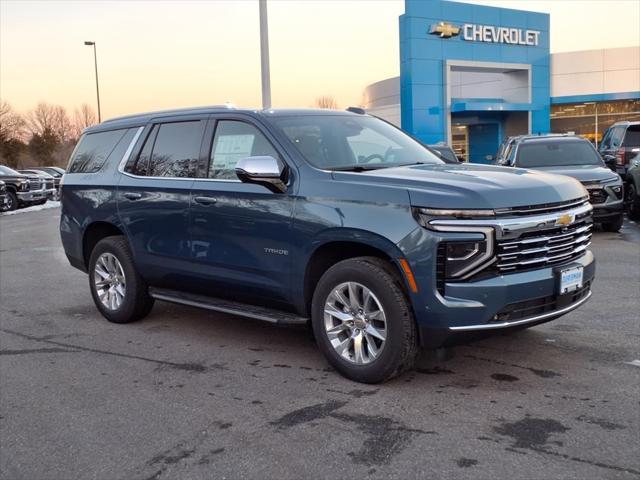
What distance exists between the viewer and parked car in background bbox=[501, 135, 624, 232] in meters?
11.2

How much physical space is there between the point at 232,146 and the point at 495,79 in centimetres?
4202

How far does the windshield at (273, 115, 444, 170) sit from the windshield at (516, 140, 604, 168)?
6990 mm

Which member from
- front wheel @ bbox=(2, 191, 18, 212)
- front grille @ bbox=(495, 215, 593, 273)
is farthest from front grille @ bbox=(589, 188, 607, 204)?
front wheel @ bbox=(2, 191, 18, 212)

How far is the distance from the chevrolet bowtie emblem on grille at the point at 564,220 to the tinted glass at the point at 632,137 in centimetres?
1167

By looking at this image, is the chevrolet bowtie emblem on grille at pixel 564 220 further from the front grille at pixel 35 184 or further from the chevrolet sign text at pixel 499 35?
the chevrolet sign text at pixel 499 35

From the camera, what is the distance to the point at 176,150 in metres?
5.99

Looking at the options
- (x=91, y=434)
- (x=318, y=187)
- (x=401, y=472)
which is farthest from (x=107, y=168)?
(x=401, y=472)

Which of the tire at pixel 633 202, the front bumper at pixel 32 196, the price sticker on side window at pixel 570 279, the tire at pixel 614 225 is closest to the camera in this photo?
the price sticker on side window at pixel 570 279

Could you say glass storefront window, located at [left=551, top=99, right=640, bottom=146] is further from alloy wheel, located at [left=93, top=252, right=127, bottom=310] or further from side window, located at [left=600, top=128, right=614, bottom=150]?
alloy wheel, located at [left=93, top=252, right=127, bottom=310]

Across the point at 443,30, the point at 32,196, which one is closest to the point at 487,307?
the point at 32,196

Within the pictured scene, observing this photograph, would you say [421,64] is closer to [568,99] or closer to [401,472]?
[568,99]

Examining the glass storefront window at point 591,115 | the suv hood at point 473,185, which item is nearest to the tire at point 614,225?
the suv hood at point 473,185

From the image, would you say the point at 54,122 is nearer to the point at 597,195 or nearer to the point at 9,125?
the point at 9,125

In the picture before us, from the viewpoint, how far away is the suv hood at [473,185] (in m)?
4.13
